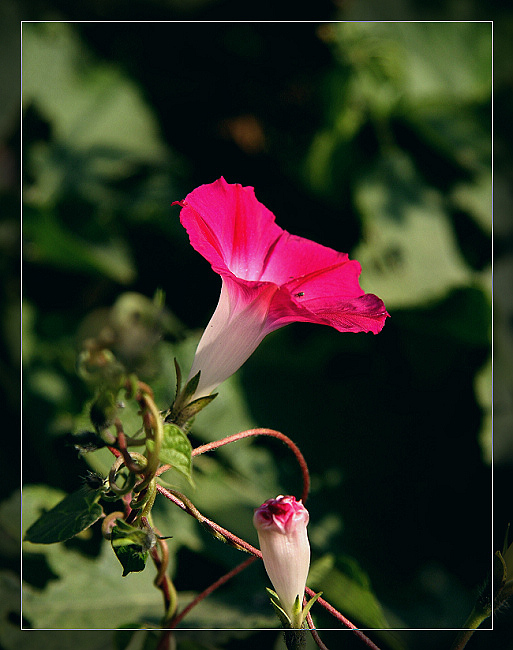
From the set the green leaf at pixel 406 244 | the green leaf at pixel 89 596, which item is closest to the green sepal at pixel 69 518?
the green leaf at pixel 89 596

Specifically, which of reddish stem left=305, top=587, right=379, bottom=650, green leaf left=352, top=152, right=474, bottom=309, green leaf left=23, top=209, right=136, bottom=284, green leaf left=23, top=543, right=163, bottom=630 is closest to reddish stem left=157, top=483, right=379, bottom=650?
reddish stem left=305, top=587, right=379, bottom=650

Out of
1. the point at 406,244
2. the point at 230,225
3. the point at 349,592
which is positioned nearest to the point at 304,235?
the point at 406,244

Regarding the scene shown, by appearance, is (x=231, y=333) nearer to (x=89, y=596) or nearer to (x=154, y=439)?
(x=154, y=439)

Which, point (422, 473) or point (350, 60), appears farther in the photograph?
point (350, 60)

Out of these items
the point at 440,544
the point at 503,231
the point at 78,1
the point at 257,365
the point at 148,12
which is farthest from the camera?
the point at 148,12

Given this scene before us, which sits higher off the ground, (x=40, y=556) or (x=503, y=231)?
(x=503, y=231)

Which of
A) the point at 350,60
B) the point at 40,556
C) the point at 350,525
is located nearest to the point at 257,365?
the point at 350,525

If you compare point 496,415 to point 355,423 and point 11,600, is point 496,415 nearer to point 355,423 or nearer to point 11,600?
point 355,423
